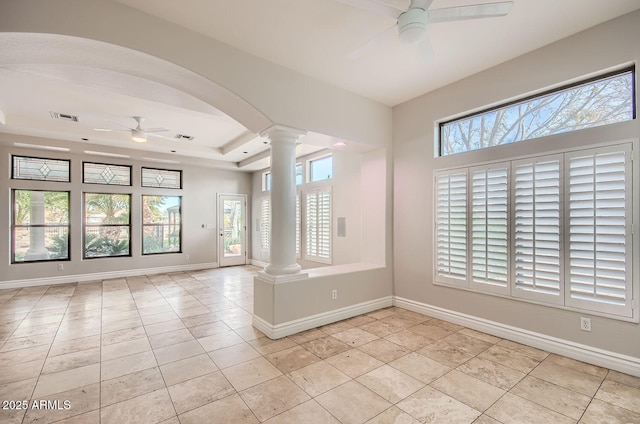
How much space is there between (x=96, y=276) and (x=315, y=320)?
226 inches

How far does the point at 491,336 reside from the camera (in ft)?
10.8

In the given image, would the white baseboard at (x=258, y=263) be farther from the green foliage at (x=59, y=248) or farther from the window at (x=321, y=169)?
the green foliage at (x=59, y=248)

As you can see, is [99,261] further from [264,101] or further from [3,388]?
[264,101]

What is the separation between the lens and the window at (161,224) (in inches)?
279

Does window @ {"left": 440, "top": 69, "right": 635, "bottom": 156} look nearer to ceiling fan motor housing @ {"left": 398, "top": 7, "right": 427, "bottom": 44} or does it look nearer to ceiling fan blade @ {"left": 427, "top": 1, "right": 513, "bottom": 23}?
ceiling fan blade @ {"left": 427, "top": 1, "right": 513, "bottom": 23}

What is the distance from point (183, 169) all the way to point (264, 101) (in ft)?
17.7

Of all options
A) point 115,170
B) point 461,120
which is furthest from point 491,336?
point 115,170

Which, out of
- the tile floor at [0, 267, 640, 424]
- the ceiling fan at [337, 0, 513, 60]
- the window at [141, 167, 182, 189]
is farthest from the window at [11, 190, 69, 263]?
the ceiling fan at [337, 0, 513, 60]

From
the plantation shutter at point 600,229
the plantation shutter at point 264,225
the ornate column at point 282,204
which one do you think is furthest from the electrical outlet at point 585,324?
the plantation shutter at point 264,225

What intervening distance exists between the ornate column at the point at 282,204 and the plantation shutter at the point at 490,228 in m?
2.22

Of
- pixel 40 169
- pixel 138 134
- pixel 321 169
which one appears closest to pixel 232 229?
pixel 321 169

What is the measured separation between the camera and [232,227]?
8453 millimetres

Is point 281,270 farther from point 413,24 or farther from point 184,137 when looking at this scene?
point 184,137

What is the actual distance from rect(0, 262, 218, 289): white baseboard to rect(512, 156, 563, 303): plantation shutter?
7.22m
